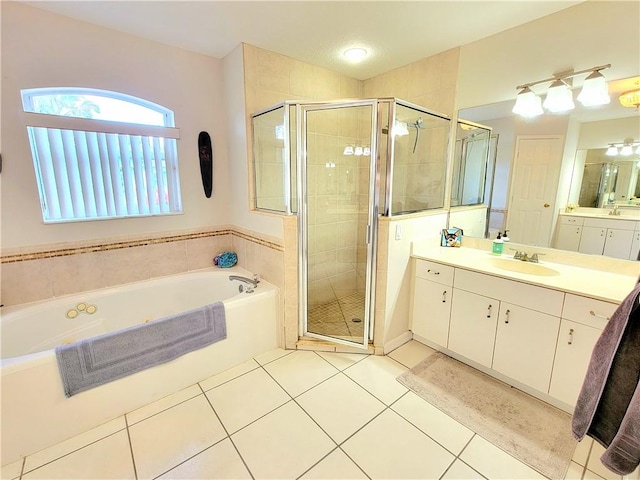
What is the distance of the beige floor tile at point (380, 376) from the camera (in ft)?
6.30

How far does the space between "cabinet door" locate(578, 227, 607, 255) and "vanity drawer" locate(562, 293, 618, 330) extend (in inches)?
24.2

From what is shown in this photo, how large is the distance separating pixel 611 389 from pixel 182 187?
309 centimetres

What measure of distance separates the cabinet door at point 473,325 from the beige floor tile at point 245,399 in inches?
53.0

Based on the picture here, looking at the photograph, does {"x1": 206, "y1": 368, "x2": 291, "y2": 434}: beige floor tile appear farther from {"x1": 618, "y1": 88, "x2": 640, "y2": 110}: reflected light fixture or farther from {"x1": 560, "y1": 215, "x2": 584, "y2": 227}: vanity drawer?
{"x1": 618, "y1": 88, "x2": 640, "y2": 110}: reflected light fixture

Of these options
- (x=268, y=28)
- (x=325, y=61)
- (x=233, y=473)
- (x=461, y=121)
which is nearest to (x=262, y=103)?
(x=268, y=28)

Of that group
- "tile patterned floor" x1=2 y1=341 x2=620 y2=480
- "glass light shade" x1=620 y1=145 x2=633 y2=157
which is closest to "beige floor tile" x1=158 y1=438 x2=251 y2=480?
"tile patterned floor" x1=2 y1=341 x2=620 y2=480

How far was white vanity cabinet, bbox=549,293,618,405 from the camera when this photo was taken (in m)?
1.53

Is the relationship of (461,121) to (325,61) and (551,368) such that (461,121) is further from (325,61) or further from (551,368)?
(551,368)

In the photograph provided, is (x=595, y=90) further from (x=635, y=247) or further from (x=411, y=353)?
(x=411, y=353)

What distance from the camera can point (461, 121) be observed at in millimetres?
2492

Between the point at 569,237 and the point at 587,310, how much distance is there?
709 mm

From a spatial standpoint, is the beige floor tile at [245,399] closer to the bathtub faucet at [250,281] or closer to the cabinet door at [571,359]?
the bathtub faucet at [250,281]

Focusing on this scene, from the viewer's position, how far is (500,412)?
5.74ft

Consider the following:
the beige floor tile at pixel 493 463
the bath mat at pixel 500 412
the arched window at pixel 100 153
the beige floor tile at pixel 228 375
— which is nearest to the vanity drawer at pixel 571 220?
the bath mat at pixel 500 412
